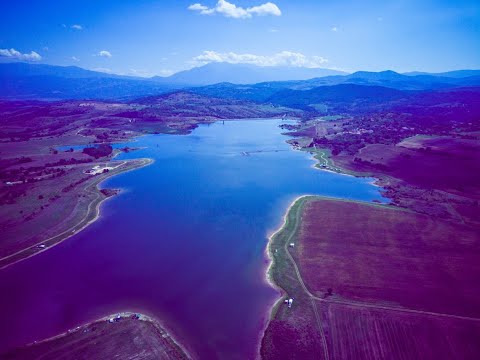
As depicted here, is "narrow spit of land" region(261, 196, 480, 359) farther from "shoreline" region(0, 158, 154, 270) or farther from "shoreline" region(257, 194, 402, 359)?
"shoreline" region(0, 158, 154, 270)

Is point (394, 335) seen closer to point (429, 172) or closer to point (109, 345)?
point (109, 345)

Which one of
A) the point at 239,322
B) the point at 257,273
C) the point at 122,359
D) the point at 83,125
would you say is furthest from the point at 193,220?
the point at 83,125

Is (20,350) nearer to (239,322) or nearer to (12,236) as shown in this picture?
(239,322)

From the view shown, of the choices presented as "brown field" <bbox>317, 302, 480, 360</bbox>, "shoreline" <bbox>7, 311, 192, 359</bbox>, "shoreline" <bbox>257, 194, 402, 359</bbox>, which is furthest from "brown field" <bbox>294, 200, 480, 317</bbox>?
"shoreline" <bbox>7, 311, 192, 359</bbox>

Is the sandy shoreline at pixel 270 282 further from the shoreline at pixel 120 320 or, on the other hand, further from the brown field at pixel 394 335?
the shoreline at pixel 120 320

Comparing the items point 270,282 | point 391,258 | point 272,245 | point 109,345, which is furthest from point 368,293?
point 109,345

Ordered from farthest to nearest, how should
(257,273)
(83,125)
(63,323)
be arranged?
(83,125), (257,273), (63,323)
